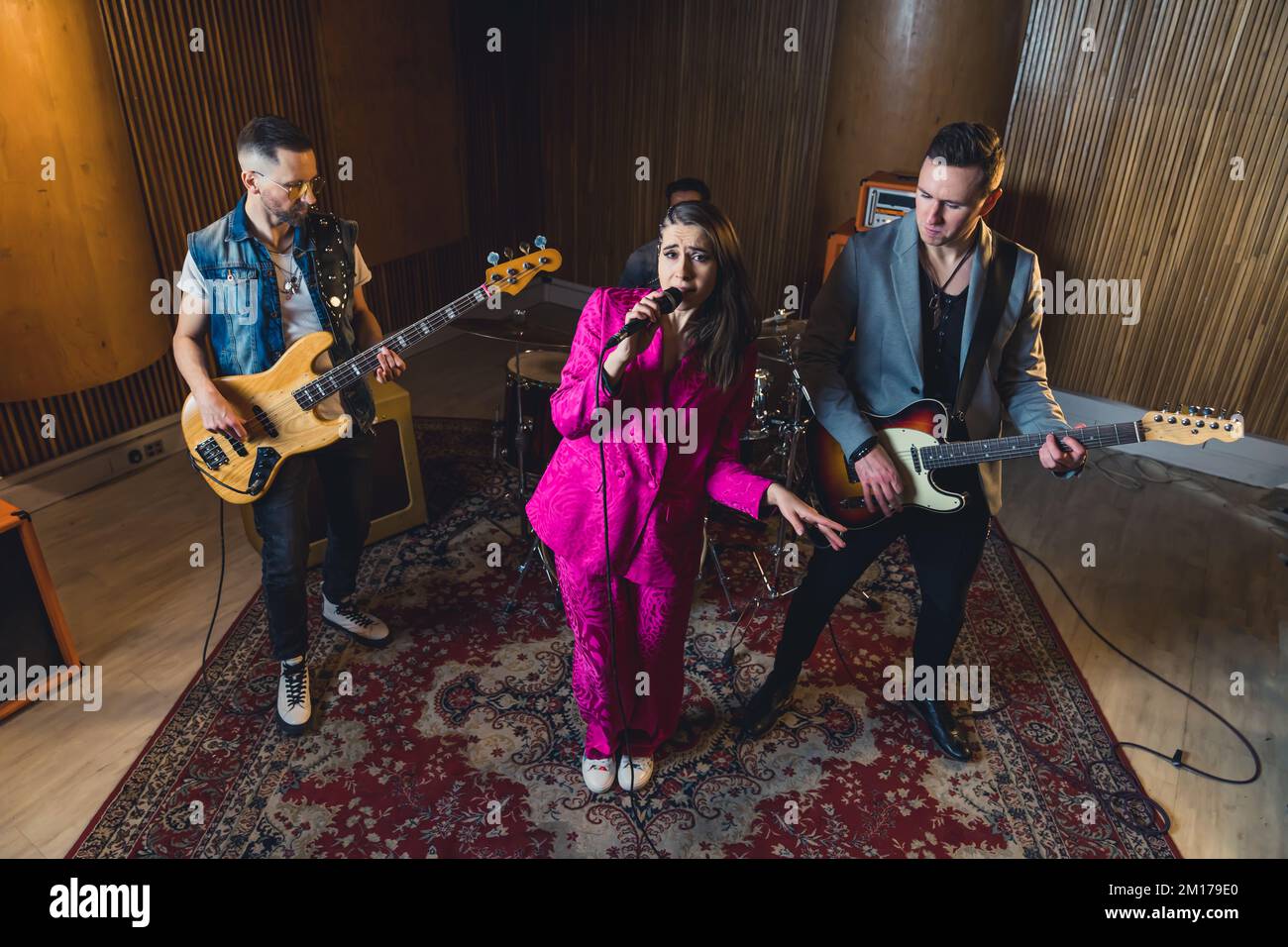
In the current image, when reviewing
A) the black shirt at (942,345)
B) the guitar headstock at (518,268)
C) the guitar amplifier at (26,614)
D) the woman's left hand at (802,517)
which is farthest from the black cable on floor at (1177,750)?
the guitar amplifier at (26,614)

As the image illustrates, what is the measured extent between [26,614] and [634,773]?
73.7 inches

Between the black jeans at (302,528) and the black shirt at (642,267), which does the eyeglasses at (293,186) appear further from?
the black shirt at (642,267)

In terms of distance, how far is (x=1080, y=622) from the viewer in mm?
3291

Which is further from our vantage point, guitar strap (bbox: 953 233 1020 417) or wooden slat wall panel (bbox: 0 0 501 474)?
wooden slat wall panel (bbox: 0 0 501 474)

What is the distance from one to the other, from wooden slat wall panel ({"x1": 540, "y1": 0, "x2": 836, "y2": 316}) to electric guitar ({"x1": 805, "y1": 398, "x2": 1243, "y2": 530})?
10.5 feet

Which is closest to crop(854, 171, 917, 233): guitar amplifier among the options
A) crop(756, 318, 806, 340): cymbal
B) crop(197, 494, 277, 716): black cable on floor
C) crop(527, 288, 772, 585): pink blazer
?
crop(756, 318, 806, 340): cymbal

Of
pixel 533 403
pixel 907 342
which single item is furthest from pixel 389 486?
pixel 907 342

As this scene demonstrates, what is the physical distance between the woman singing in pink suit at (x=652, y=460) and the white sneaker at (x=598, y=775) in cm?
20

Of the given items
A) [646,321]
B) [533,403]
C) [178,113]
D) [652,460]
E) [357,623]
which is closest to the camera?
[646,321]

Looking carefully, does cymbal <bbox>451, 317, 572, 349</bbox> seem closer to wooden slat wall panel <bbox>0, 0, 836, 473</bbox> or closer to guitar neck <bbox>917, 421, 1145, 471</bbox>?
guitar neck <bbox>917, 421, 1145, 471</bbox>

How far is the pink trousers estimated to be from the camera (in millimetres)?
2121

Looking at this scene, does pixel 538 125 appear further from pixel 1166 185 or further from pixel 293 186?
pixel 293 186
